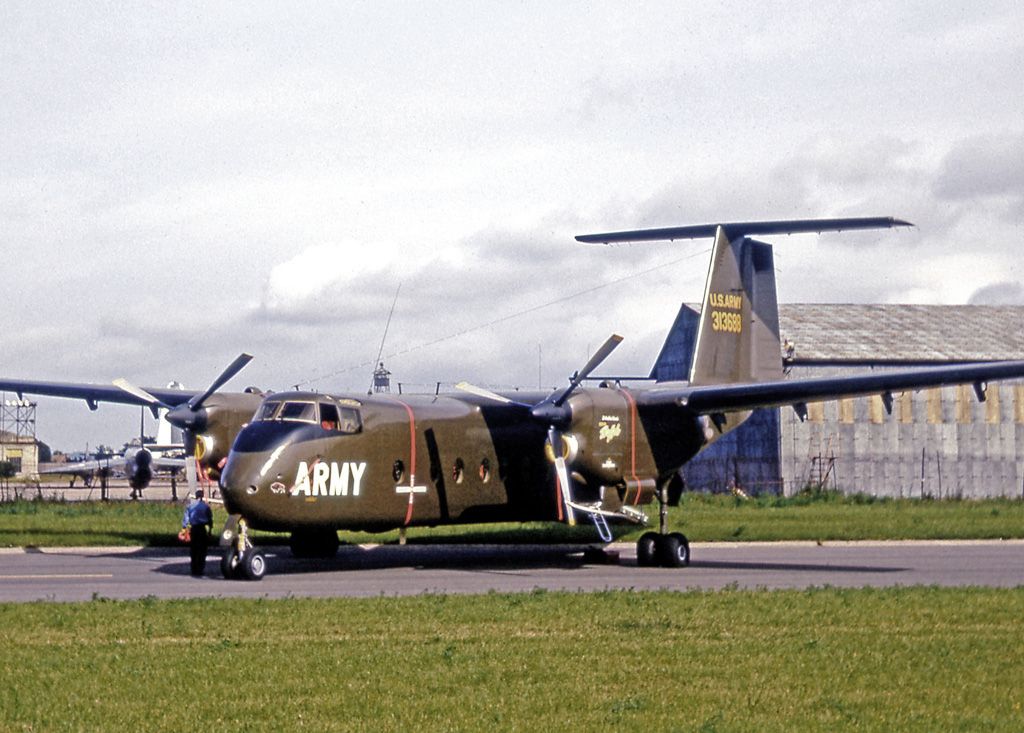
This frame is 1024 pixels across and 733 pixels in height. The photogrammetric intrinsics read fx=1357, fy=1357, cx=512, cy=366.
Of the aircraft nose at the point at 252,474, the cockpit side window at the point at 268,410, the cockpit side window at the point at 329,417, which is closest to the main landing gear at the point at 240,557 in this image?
the aircraft nose at the point at 252,474

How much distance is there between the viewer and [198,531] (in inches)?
941

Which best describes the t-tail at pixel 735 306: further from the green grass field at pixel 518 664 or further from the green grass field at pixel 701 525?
the green grass field at pixel 518 664

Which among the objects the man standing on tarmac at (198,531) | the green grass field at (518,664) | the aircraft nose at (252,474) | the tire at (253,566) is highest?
the aircraft nose at (252,474)

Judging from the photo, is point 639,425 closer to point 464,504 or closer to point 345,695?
point 464,504

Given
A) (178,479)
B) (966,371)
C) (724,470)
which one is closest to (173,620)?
(966,371)

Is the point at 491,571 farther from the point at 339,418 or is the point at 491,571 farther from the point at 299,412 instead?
the point at 299,412

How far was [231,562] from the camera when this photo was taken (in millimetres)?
22750

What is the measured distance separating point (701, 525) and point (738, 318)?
28.5 ft

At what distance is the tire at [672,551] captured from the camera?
26.3 meters

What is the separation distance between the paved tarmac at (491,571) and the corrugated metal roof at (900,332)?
100 ft

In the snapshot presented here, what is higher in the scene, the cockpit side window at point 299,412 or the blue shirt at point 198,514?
the cockpit side window at point 299,412

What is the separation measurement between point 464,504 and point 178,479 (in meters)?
90.1

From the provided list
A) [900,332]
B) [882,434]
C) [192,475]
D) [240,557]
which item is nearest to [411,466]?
[240,557]

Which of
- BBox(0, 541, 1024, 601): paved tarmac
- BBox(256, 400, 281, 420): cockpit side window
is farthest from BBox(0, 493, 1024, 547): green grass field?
BBox(256, 400, 281, 420): cockpit side window
